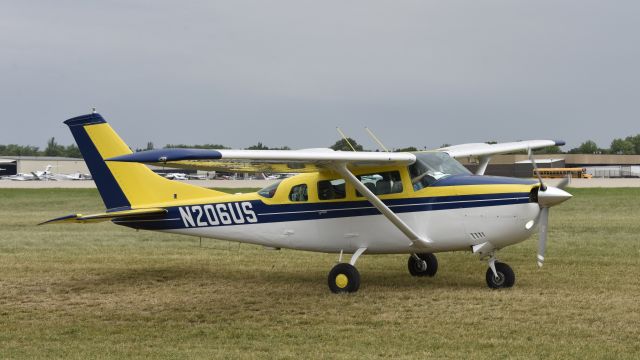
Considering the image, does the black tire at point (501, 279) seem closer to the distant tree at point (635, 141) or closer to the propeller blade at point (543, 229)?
the propeller blade at point (543, 229)

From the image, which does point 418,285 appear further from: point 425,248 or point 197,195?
point 197,195

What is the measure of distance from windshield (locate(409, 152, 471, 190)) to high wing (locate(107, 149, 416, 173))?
11.5 inches

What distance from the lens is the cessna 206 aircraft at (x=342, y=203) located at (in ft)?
36.4

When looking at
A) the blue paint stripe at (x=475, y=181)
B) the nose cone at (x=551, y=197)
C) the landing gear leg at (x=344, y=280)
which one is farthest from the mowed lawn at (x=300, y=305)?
the blue paint stripe at (x=475, y=181)

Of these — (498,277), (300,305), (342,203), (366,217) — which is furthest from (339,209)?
(498,277)

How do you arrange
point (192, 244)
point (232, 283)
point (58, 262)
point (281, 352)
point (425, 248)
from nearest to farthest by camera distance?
point (281, 352) → point (425, 248) → point (232, 283) → point (58, 262) → point (192, 244)

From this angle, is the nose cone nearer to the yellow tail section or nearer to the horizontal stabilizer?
the yellow tail section

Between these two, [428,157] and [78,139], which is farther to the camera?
[78,139]

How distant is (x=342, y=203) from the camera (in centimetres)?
1221

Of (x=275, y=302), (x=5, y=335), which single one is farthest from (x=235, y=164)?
(x=5, y=335)

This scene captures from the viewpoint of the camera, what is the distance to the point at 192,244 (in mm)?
19203

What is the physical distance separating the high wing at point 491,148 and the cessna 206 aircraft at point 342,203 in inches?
1.5

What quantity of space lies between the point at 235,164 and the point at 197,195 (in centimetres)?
259

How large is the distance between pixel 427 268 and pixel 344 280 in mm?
2403
